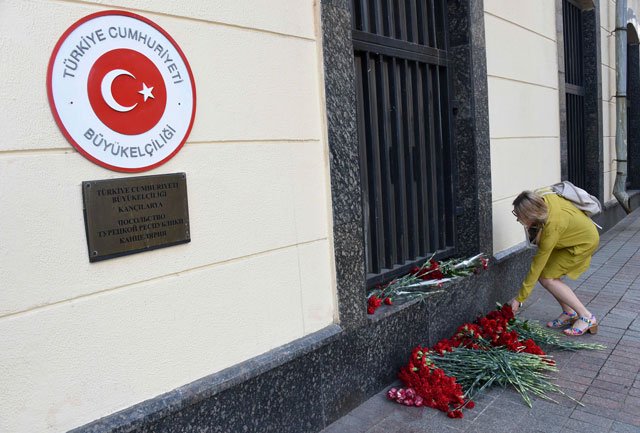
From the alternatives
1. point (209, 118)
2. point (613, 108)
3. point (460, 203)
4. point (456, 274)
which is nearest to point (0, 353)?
point (209, 118)

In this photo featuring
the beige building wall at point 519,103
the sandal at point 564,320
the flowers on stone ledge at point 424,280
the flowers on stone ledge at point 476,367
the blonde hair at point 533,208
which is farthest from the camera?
the beige building wall at point 519,103

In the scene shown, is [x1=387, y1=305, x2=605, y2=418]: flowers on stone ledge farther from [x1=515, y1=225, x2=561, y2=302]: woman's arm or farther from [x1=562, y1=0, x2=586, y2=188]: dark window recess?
[x1=562, y1=0, x2=586, y2=188]: dark window recess

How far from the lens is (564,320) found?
15.1ft

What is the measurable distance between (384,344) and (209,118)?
1871mm

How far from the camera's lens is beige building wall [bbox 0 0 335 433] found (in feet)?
6.41

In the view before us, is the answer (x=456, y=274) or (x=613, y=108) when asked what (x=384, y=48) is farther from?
(x=613, y=108)

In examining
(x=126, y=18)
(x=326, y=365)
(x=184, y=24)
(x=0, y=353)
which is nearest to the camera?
(x=0, y=353)

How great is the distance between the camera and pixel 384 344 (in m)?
3.59

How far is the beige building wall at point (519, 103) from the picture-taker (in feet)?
17.1

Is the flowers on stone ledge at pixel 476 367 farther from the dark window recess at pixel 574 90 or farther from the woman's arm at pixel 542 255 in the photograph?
the dark window recess at pixel 574 90

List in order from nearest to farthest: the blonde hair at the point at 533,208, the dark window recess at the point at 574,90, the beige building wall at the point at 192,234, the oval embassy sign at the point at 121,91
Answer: the beige building wall at the point at 192,234
the oval embassy sign at the point at 121,91
the blonde hair at the point at 533,208
the dark window recess at the point at 574,90

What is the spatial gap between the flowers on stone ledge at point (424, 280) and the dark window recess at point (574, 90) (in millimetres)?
4257

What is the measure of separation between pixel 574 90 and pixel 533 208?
15.9ft

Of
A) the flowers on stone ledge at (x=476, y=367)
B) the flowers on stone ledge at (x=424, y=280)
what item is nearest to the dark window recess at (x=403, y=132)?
the flowers on stone ledge at (x=424, y=280)
